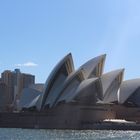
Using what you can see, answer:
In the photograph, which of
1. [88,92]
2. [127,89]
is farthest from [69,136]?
[127,89]

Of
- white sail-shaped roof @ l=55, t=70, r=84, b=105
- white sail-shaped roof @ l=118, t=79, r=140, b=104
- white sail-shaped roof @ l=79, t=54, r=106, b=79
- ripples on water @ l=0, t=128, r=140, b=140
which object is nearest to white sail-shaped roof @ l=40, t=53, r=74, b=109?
white sail-shaped roof @ l=55, t=70, r=84, b=105

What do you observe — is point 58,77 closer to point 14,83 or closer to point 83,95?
point 83,95

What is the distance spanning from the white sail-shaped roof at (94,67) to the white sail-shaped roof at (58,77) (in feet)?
8.42

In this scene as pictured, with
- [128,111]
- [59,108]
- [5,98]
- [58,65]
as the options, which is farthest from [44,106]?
[5,98]

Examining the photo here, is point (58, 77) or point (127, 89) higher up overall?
point (58, 77)

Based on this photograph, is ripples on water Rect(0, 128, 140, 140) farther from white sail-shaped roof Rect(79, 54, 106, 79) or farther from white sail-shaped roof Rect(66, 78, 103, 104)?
white sail-shaped roof Rect(79, 54, 106, 79)

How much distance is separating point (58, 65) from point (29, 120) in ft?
55.6

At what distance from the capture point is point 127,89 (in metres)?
102

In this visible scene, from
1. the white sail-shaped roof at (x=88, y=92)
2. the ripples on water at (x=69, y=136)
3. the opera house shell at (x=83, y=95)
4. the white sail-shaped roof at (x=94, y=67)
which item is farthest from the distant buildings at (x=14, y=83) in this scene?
the ripples on water at (x=69, y=136)

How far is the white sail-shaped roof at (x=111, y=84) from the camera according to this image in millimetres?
99062

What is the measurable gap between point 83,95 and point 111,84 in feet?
18.1

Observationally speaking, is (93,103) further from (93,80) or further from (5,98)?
(5,98)

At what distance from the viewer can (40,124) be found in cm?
10675

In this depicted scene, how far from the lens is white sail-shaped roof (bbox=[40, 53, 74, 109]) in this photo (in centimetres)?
9769
